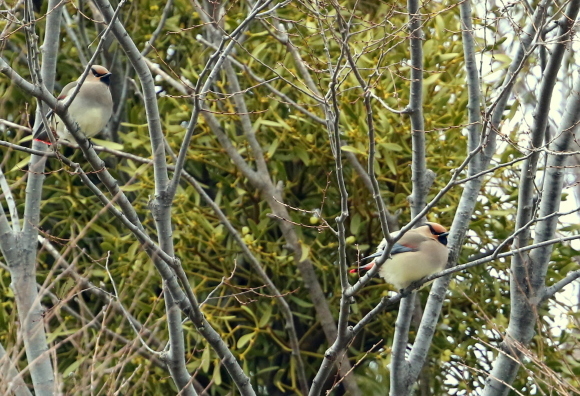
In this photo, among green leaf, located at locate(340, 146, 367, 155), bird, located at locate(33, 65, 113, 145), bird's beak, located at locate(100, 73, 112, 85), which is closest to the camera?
green leaf, located at locate(340, 146, 367, 155)

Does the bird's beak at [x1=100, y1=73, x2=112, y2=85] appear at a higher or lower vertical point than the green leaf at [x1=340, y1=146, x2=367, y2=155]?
lower

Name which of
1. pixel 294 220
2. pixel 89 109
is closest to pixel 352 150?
pixel 294 220

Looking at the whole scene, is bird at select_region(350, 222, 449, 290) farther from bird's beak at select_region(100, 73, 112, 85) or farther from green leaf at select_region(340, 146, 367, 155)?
bird's beak at select_region(100, 73, 112, 85)

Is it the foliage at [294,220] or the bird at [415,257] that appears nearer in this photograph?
the bird at [415,257]

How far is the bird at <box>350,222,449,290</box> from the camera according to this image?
3.03m

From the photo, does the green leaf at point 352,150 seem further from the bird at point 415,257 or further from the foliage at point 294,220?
the bird at point 415,257

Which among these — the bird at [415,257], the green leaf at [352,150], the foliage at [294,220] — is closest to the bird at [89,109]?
the foliage at [294,220]

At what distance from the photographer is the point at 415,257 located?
304cm

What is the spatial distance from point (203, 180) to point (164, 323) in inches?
24.2

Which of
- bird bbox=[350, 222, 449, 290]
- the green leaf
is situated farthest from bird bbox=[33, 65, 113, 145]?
bird bbox=[350, 222, 449, 290]

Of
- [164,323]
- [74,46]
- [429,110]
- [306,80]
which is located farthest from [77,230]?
[429,110]

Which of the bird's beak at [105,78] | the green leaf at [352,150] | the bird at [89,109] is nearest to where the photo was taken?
the green leaf at [352,150]

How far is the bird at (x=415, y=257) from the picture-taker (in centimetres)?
303

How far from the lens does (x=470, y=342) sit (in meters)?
3.33
